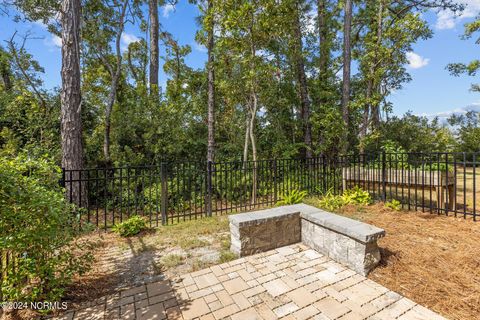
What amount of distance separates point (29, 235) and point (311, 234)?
3.33 m

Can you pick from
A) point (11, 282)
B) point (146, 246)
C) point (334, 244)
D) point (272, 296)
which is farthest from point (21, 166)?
point (334, 244)

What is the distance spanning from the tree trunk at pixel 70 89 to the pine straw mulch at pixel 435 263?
20.2 ft

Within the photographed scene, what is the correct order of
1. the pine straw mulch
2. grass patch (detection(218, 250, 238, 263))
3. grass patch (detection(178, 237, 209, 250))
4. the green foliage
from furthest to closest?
the green foliage < grass patch (detection(178, 237, 209, 250)) < grass patch (detection(218, 250, 238, 263)) < the pine straw mulch

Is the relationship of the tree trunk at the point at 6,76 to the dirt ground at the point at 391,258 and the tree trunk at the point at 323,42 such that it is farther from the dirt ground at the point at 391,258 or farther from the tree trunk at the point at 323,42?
the tree trunk at the point at 323,42

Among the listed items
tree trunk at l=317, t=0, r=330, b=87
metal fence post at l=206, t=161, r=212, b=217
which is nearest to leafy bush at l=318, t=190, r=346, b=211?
metal fence post at l=206, t=161, r=212, b=217

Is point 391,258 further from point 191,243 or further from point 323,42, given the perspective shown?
point 323,42

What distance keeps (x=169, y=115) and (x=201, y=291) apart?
751 centimetres

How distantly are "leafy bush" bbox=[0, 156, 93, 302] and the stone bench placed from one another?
6.73ft

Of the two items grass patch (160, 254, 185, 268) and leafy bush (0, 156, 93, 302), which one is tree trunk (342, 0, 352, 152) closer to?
grass patch (160, 254, 185, 268)

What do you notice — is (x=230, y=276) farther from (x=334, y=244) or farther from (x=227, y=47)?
(x=227, y=47)

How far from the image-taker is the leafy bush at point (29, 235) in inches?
80.2

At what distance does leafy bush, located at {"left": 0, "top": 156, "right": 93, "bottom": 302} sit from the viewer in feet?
6.68

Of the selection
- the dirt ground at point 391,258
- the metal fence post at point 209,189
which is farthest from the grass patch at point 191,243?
the metal fence post at point 209,189

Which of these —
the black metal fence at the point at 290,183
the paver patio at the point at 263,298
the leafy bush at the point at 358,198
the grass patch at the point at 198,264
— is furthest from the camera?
the leafy bush at the point at 358,198
